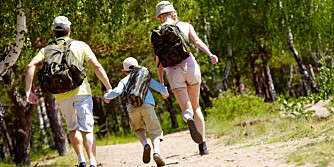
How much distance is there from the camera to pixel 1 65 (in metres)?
8.12

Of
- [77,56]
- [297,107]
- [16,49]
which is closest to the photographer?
[77,56]

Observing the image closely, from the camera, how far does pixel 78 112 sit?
16.8ft

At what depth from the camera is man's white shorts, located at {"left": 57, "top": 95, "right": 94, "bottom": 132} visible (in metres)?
5.11

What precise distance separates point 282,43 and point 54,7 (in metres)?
13.6

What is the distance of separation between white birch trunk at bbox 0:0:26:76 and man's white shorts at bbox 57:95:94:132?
3.57 meters

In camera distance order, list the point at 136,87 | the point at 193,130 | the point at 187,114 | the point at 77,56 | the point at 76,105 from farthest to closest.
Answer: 1. the point at 187,114
2. the point at 136,87
3. the point at 193,130
4. the point at 77,56
5. the point at 76,105

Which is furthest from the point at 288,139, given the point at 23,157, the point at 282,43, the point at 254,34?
the point at 254,34

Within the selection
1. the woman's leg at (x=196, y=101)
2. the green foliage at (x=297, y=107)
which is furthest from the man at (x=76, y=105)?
the green foliage at (x=297, y=107)

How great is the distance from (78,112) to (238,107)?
34.4 ft

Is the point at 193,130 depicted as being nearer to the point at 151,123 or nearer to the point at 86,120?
the point at 151,123

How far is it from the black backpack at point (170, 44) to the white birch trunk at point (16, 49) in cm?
371

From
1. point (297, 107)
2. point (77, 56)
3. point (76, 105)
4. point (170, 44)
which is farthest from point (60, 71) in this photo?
point (297, 107)

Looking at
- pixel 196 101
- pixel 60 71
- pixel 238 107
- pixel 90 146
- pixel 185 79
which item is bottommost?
pixel 238 107

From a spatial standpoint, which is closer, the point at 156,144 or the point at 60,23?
the point at 60,23
